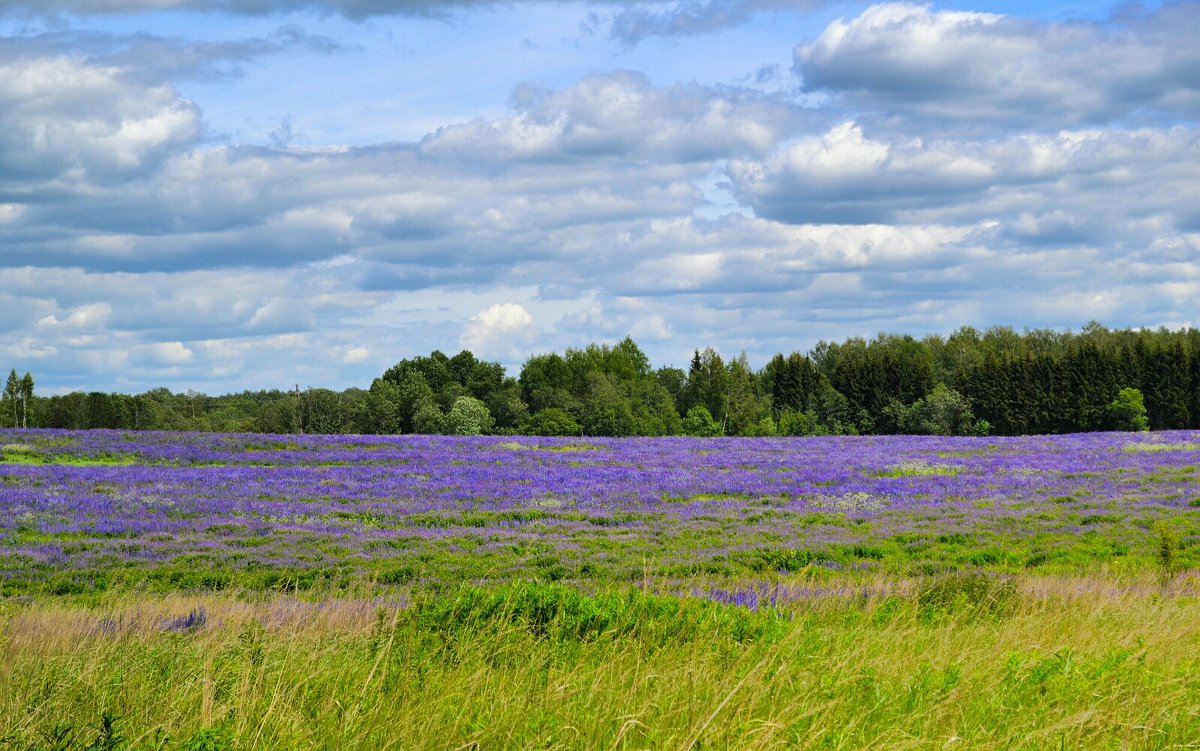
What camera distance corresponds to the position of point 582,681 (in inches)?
221

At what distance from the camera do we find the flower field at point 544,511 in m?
19.4

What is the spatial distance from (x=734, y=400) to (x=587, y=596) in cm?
9533

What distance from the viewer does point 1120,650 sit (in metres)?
7.69

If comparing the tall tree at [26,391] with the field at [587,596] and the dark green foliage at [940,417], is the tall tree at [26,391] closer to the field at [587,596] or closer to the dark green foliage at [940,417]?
the field at [587,596]

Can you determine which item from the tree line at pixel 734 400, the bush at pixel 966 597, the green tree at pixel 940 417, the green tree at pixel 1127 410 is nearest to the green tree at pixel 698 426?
the tree line at pixel 734 400

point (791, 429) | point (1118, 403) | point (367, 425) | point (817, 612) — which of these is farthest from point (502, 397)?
point (817, 612)

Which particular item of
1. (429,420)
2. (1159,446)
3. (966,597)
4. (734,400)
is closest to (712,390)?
(734,400)

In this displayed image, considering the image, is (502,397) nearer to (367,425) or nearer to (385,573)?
(367,425)

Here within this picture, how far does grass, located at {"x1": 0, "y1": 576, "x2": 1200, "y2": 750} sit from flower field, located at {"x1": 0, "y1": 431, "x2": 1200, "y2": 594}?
5.35m

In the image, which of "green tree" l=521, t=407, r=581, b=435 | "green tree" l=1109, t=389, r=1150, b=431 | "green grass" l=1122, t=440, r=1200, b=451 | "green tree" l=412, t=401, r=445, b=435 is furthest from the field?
"green tree" l=1109, t=389, r=1150, b=431

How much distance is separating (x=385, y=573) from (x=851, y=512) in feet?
49.0

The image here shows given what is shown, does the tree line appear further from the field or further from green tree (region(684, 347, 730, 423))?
the field

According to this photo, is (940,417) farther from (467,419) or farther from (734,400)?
(467,419)

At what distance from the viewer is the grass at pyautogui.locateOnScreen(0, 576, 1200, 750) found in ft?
15.9
